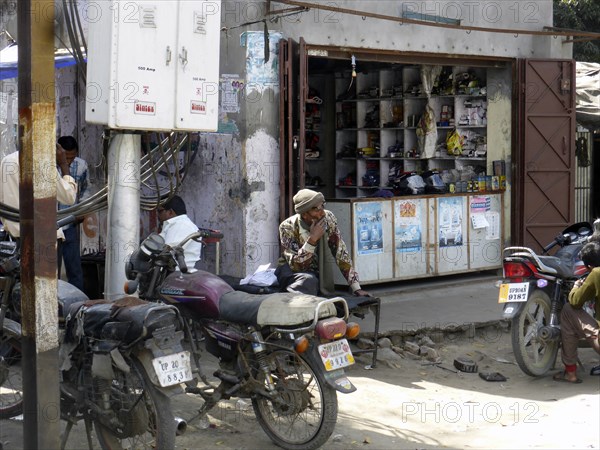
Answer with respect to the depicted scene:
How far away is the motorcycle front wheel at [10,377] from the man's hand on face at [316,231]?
248cm

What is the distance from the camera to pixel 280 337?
206 inches

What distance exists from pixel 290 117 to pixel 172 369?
4.38m

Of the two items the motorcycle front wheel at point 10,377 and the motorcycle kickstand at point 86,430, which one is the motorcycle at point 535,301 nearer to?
the motorcycle kickstand at point 86,430

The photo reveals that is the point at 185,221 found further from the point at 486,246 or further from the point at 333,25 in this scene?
the point at 486,246

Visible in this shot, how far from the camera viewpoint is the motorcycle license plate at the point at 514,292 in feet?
23.1

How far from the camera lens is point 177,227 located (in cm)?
727

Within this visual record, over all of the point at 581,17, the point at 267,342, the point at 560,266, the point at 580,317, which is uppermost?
the point at 581,17

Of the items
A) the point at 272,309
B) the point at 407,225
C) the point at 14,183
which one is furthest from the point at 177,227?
the point at 407,225

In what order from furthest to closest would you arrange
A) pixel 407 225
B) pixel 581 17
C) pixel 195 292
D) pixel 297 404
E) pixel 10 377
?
pixel 581 17
pixel 407 225
pixel 10 377
pixel 195 292
pixel 297 404

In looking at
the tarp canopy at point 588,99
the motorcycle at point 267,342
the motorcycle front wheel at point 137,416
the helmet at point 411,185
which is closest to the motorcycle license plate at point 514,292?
the motorcycle at point 267,342

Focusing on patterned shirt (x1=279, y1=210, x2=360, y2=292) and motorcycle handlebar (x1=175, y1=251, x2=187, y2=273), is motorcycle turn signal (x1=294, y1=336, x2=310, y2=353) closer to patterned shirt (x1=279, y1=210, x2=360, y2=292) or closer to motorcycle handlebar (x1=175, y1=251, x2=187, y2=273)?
motorcycle handlebar (x1=175, y1=251, x2=187, y2=273)

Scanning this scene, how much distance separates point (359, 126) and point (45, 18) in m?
8.47

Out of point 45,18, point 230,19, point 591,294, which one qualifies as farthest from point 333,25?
point 45,18

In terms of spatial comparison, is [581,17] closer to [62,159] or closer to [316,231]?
[316,231]
